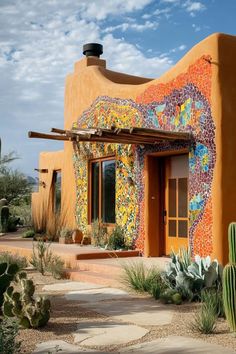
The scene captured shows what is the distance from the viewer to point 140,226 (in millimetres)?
12773

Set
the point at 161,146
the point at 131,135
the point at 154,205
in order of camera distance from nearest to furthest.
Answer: the point at 131,135 < the point at 161,146 < the point at 154,205

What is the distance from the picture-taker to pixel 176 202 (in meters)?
12.2

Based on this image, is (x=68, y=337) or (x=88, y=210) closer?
(x=68, y=337)

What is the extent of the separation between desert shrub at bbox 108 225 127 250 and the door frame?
0.98m

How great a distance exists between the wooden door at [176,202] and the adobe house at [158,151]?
0.08 feet

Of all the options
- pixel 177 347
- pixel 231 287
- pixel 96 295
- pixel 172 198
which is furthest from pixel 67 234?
pixel 177 347

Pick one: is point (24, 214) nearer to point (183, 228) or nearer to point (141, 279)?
point (183, 228)

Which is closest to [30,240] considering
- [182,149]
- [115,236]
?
[115,236]

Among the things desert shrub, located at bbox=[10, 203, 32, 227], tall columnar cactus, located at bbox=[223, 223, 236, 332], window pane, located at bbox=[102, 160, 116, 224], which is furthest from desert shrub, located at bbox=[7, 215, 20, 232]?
tall columnar cactus, located at bbox=[223, 223, 236, 332]

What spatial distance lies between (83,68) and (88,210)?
15.0 feet

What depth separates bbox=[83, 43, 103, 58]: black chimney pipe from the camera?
1705 cm

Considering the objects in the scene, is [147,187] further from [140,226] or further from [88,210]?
[88,210]

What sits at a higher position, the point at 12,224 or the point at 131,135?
the point at 131,135

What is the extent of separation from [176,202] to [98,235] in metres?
2.93
